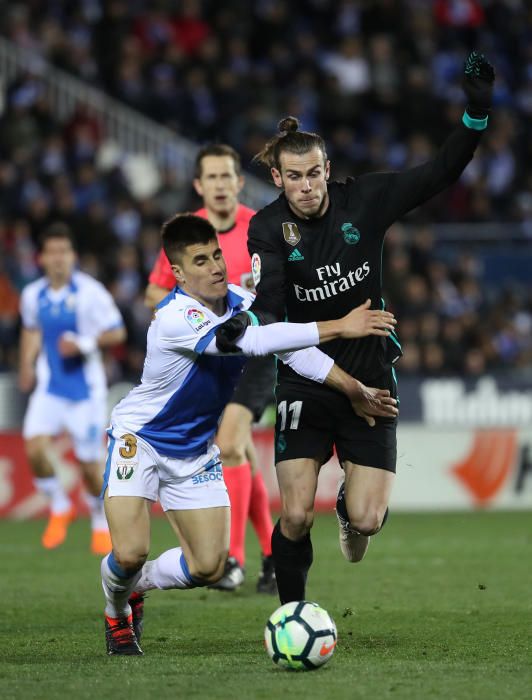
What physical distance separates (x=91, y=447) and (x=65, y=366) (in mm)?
731

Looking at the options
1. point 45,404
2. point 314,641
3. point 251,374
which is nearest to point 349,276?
point 314,641

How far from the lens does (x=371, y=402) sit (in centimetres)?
643

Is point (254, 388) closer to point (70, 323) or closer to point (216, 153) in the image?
point (216, 153)

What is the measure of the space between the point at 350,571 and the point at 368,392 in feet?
12.1

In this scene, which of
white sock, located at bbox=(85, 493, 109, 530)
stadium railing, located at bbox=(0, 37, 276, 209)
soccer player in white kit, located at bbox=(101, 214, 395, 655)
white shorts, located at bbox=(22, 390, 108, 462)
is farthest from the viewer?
stadium railing, located at bbox=(0, 37, 276, 209)

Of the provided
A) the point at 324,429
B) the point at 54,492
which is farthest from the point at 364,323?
the point at 54,492

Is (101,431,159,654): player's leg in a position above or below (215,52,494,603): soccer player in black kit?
below

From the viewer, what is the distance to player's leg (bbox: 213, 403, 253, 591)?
28.1 ft

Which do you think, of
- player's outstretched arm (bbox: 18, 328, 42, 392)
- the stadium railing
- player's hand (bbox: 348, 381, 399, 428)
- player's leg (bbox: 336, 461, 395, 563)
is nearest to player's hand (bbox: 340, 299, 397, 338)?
player's hand (bbox: 348, 381, 399, 428)

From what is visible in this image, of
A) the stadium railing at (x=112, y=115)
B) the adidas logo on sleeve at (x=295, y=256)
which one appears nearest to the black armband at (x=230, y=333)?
the adidas logo on sleeve at (x=295, y=256)

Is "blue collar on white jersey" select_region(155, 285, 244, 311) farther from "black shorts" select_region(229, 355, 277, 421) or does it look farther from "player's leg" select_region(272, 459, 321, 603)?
"black shorts" select_region(229, 355, 277, 421)

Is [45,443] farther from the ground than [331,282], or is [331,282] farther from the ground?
[331,282]

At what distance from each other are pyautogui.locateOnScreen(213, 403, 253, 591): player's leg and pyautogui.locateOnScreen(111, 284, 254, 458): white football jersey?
211 centimetres

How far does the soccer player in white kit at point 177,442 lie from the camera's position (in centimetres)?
623
